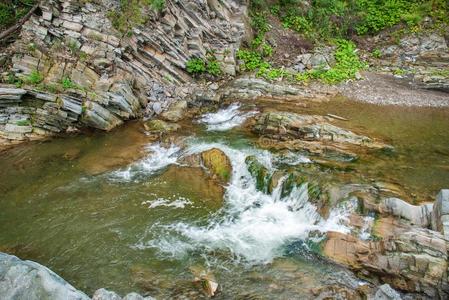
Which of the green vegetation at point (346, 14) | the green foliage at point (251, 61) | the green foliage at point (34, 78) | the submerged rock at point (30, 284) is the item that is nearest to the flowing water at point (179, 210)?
the submerged rock at point (30, 284)

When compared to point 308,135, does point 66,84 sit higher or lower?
higher

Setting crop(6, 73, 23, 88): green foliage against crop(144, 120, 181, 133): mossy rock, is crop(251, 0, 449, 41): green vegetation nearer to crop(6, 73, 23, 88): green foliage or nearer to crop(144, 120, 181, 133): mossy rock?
crop(144, 120, 181, 133): mossy rock

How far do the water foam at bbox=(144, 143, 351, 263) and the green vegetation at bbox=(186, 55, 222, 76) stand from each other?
7.29 m

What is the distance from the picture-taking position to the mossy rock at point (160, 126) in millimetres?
12742

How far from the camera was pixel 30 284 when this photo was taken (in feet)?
16.8

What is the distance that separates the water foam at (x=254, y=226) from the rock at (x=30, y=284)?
277 cm

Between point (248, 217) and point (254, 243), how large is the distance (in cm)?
99

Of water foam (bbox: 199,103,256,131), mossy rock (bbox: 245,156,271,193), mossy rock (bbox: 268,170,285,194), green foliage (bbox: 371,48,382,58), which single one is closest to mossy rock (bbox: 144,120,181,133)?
water foam (bbox: 199,103,256,131)

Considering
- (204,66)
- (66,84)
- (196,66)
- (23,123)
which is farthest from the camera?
(204,66)

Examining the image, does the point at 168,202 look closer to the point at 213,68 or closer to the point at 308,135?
the point at 308,135

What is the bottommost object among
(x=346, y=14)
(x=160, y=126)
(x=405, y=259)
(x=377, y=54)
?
(x=405, y=259)

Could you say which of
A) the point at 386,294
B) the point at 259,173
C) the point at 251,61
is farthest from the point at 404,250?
the point at 251,61

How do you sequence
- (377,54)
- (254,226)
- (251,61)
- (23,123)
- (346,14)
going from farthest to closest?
(346,14) → (377,54) → (251,61) → (23,123) → (254,226)

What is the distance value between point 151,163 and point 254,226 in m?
4.00
